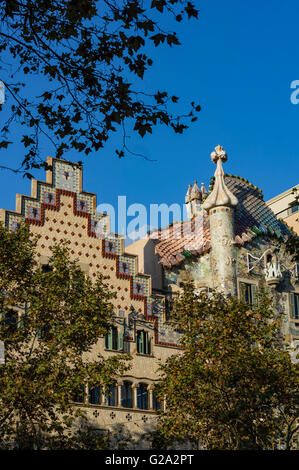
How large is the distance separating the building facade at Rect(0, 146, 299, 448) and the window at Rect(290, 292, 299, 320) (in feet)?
0.18

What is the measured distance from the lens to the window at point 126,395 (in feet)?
96.7

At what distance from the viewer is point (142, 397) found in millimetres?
30062

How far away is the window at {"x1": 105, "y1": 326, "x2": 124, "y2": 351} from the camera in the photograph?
98.4 ft

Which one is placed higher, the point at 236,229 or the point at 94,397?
the point at 236,229

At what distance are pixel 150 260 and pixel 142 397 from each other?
22.4ft

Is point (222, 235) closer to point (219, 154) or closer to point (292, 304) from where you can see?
point (219, 154)

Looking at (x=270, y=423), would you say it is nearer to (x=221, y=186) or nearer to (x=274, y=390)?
(x=274, y=390)

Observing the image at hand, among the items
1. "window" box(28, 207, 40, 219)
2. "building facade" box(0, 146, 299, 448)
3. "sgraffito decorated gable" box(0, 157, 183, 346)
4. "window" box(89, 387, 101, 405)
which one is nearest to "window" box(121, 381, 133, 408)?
"building facade" box(0, 146, 299, 448)

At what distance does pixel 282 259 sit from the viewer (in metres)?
36.9

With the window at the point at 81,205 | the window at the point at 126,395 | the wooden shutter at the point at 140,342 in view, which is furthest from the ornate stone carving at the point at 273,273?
the window at the point at 81,205

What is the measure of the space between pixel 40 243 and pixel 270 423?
11.4 metres

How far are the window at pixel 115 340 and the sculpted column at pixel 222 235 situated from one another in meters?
5.62

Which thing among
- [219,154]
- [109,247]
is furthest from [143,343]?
[219,154]
